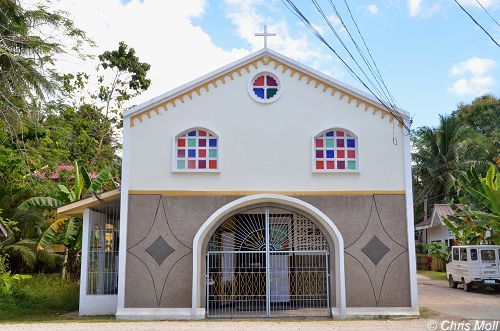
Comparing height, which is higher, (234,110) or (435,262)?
(234,110)

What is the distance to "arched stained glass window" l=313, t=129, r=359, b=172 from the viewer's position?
14.1 metres

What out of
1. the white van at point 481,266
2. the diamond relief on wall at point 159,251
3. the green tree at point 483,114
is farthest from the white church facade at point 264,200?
the green tree at point 483,114

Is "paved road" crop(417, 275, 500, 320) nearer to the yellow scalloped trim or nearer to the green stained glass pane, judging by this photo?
the yellow scalloped trim

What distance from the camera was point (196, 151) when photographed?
46.3ft

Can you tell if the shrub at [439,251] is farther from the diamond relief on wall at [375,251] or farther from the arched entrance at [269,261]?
the arched entrance at [269,261]

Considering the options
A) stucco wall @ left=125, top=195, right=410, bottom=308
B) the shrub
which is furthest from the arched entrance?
the shrub

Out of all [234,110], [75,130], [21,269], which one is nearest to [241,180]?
[234,110]

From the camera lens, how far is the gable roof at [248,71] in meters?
14.2

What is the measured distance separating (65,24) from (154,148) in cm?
650

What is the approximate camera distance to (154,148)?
14086 millimetres

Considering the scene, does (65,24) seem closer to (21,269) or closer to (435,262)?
(21,269)

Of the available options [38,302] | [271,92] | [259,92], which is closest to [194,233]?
[259,92]

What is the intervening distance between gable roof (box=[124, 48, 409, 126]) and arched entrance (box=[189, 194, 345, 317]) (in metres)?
3.09

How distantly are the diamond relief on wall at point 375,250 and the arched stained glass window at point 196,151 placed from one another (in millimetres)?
4310
